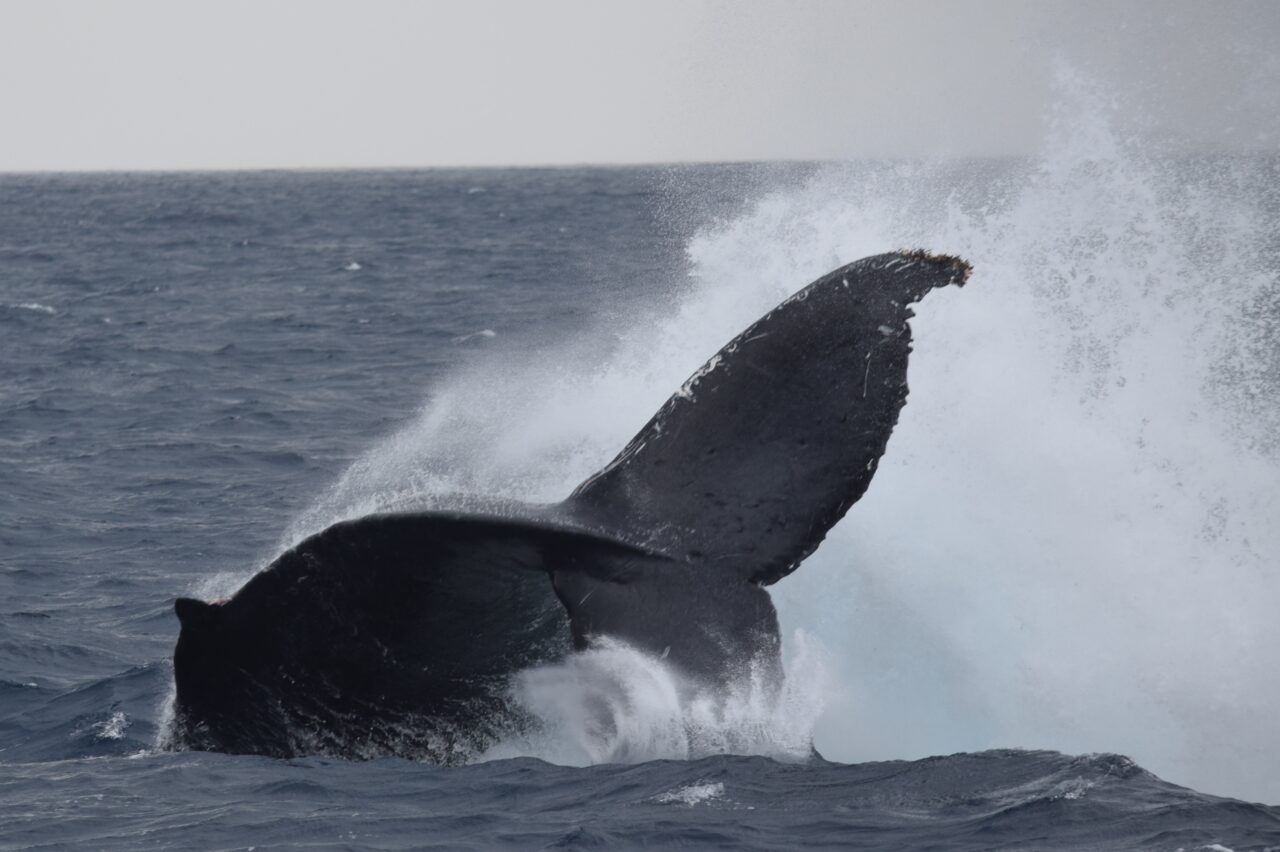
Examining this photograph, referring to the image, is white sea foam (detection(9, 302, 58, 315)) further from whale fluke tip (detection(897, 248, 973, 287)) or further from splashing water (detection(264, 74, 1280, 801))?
whale fluke tip (detection(897, 248, 973, 287))

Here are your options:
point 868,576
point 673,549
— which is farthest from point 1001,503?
point 673,549

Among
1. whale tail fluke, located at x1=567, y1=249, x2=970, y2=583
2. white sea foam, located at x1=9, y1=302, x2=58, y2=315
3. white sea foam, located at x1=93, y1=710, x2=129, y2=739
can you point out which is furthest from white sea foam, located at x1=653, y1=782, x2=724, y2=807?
white sea foam, located at x1=9, y1=302, x2=58, y2=315

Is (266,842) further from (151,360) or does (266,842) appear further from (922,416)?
(151,360)

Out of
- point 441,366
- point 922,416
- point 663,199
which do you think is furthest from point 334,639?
point 663,199

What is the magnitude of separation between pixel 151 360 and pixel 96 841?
19.6 metres

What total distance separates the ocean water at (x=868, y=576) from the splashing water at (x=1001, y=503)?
24mm

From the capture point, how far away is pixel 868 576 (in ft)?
31.6

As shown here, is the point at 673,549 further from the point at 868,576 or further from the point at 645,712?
the point at 868,576

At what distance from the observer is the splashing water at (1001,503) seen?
27.8ft

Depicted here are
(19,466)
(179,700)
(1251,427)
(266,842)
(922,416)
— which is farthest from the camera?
(19,466)

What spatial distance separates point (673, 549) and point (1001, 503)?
4.38m

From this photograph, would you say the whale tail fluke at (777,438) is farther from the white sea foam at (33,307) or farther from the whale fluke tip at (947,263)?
the white sea foam at (33,307)

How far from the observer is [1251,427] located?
11484mm

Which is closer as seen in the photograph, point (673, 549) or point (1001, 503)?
point (673, 549)
